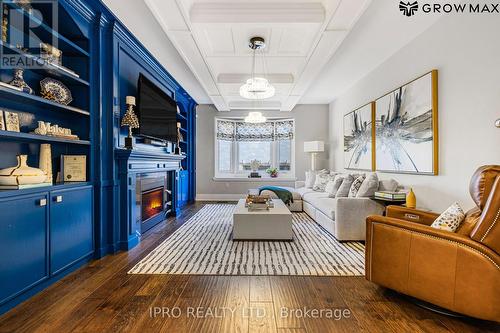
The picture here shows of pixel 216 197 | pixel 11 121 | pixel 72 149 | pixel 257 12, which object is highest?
pixel 257 12

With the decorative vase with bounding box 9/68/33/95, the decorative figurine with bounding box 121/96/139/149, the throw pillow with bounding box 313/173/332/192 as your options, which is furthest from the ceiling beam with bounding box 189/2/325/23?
the throw pillow with bounding box 313/173/332/192

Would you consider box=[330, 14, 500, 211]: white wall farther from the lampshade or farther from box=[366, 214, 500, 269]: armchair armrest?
the lampshade

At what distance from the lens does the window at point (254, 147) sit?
25.1 feet

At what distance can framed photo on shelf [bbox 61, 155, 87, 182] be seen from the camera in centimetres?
260

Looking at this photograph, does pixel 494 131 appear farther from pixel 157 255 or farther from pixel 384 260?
pixel 157 255

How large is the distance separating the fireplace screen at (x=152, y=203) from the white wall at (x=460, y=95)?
3864 mm

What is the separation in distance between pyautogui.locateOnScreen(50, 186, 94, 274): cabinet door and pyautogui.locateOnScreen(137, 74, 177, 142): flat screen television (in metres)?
1.30

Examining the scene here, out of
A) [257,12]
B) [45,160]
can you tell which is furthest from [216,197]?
[257,12]

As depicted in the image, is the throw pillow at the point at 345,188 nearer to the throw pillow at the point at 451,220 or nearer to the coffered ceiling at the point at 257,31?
the coffered ceiling at the point at 257,31

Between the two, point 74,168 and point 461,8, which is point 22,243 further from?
point 461,8

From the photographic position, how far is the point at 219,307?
190 cm

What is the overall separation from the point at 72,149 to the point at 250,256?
A: 7.49ft

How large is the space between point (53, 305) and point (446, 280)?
284 cm

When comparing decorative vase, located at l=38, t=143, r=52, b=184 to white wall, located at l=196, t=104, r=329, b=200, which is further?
white wall, located at l=196, t=104, r=329, b=200
